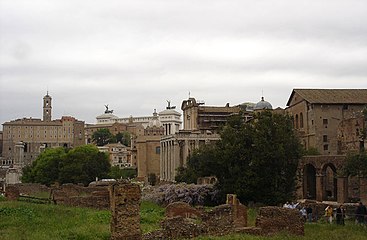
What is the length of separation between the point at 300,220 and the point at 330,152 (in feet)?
Result: 121

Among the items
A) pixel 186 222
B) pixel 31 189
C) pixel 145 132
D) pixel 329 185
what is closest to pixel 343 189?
pixel 329 185

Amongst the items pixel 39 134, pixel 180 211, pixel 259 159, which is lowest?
pixel 180 211

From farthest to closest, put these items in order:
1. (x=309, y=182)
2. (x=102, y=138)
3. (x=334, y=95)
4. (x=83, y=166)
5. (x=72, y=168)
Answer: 1. (x=102, y=138)
2. (x=83, y=166)
3. (x=72, y=168)
4. (x=334, y=95)
5. (x=309, y=182)

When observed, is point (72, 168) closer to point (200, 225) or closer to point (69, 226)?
point (69, 226)

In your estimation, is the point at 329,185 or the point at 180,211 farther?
the point at 329,185

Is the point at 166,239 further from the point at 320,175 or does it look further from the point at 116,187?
the point at 320,175

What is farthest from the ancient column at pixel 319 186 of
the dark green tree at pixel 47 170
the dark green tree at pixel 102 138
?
the dark green tree at pixel 102 138

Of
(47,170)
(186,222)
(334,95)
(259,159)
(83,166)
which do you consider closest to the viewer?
(186,222)

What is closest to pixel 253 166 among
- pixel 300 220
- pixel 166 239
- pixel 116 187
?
pixel 300 220

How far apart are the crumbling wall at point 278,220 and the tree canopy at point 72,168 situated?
1710 inches

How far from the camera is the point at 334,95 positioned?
181 feet

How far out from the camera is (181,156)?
229 ft

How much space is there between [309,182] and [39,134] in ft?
412

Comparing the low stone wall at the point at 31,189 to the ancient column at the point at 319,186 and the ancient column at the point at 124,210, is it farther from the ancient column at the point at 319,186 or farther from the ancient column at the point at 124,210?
the ancient column at the point at 124,210
